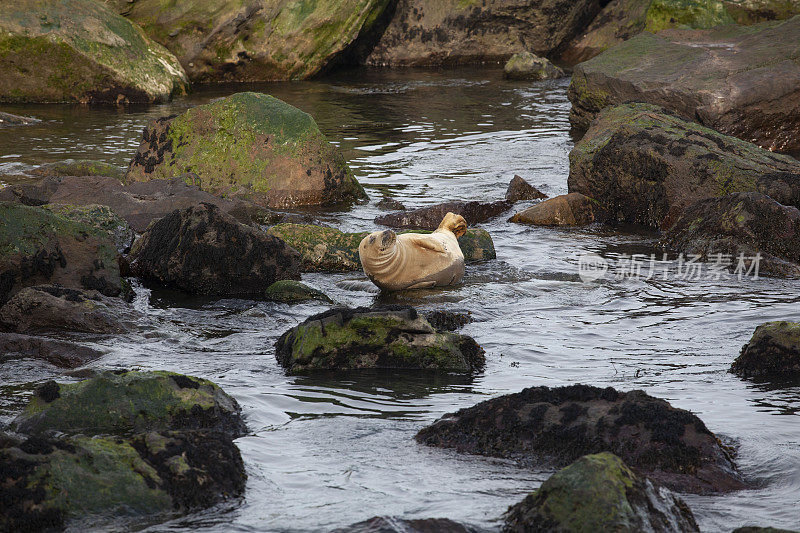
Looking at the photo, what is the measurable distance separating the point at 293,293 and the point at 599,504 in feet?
15.3

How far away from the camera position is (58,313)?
6379 millimetres

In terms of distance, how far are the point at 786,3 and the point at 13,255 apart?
2008 cm

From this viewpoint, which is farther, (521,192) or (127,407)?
(521,192)

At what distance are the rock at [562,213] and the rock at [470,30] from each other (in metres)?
16.1

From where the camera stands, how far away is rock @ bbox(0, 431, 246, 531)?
11.3ft

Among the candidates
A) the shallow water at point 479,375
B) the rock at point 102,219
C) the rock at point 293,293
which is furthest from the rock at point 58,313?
the rock at point 102,219

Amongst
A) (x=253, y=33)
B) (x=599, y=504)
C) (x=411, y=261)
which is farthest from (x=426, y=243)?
(x=253, y=33)

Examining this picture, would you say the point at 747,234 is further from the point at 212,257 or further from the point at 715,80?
the point at 715,80

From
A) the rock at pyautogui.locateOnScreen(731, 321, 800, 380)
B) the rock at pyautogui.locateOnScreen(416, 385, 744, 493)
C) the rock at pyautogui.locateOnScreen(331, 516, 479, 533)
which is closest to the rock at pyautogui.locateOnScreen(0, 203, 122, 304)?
the rock at pyautogui.locateOnScreen(416, 385, 744, 493)

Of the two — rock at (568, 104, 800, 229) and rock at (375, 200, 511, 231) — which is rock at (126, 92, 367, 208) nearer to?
rock at (375, 200, 511, 231)

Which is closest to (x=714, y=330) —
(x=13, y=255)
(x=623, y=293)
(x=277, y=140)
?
(x=623, y=293)

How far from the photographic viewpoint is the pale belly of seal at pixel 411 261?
7.66 meters

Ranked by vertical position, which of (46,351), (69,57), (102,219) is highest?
(69,57)

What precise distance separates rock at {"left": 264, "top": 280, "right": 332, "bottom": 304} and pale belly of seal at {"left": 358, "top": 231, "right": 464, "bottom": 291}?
0.49 m
